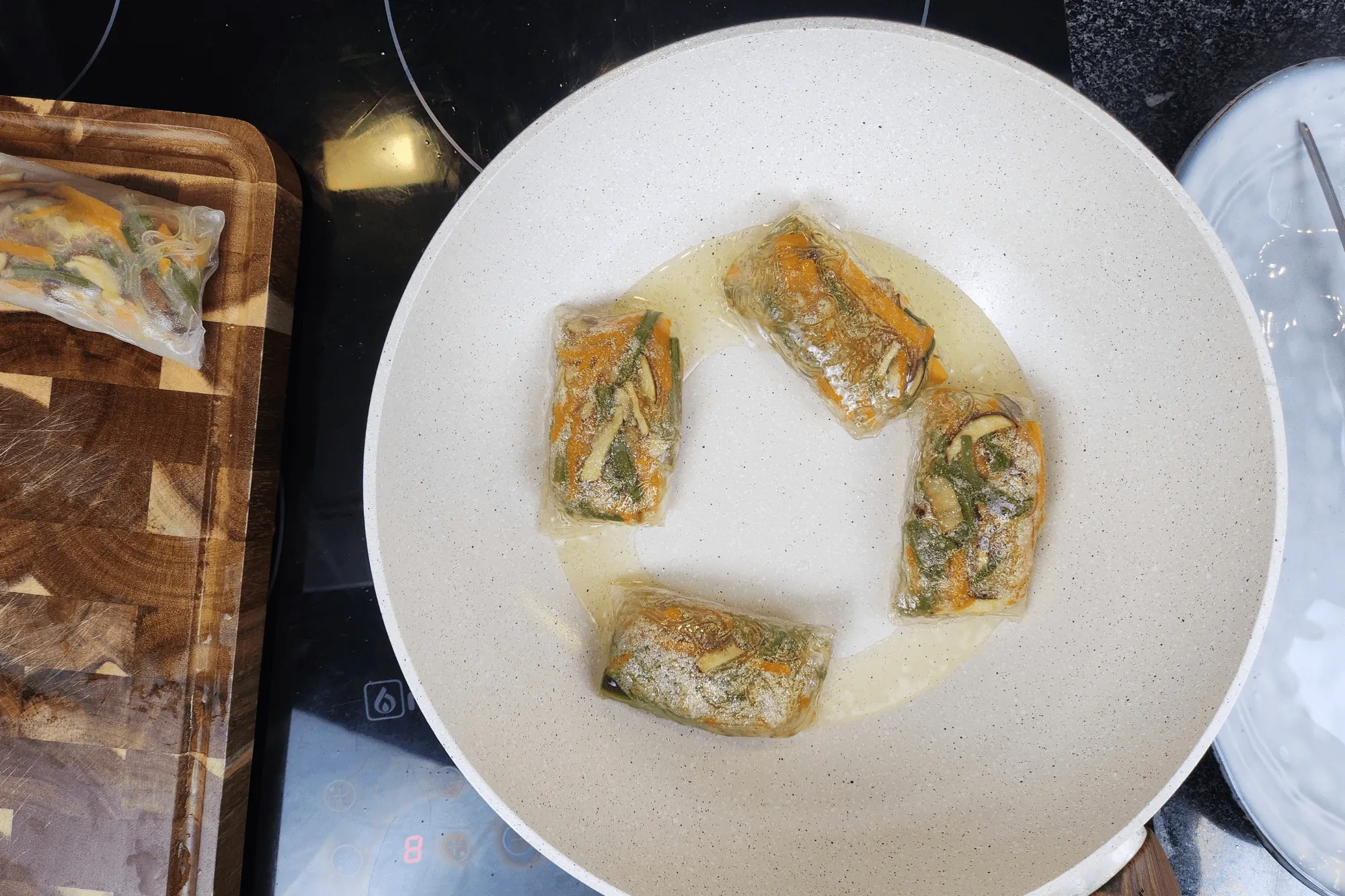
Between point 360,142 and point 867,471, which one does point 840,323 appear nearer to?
point 867,471

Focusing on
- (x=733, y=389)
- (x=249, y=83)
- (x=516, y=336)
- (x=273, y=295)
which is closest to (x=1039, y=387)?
(x=733, y=389)

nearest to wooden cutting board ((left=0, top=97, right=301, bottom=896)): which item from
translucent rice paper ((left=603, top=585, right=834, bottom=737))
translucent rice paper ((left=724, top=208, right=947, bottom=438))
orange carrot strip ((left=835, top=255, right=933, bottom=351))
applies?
translucent rice paper ((left=603, top=585, right=834, bottom=737))

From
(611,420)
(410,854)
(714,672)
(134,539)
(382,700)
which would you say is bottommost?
(410,854)

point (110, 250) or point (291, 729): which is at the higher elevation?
point (110, 250)

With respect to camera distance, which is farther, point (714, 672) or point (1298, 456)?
point (1298, 456)

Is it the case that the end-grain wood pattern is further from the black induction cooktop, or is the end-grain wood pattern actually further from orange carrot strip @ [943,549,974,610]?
orange carrot strip @ [943,549,974,610]

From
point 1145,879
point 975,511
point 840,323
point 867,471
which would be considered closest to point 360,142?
point 840,323

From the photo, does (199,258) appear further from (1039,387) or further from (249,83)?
(1039,387)
